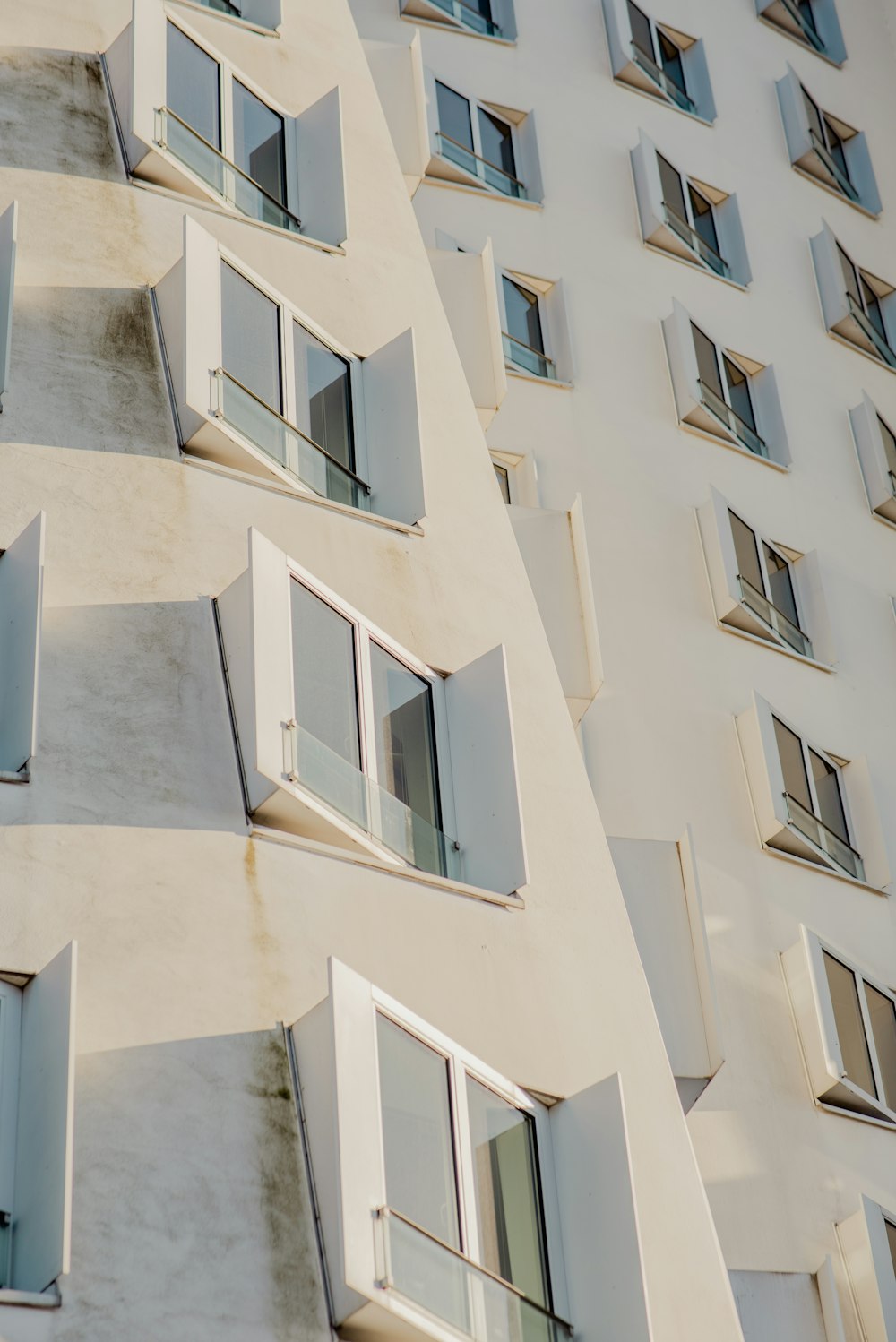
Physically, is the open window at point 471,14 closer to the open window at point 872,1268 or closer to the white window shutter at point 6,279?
the white window shutter at point 6,279

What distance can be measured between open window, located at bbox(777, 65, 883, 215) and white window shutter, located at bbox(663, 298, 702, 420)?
4433 millimetres

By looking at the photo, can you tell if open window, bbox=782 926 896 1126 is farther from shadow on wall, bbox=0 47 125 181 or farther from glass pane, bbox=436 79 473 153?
glass pane, bbox=436 79 473 153

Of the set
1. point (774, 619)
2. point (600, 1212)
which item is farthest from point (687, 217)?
point (600, 1212)

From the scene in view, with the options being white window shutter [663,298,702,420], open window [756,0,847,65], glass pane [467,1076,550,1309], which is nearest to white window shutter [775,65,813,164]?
open window [756,0,847,65]

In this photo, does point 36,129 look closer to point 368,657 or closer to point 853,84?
point 368,657

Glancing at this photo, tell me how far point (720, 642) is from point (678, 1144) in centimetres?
713

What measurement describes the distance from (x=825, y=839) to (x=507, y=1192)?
26.3 feet

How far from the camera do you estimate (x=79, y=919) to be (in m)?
7.45

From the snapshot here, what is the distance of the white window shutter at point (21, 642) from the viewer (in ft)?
25.9

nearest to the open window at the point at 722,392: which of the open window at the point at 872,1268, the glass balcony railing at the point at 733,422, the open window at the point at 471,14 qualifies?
the glass balcony railing at the point at 733,422

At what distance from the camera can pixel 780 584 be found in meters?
17.2

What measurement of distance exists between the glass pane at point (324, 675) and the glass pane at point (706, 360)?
923cm

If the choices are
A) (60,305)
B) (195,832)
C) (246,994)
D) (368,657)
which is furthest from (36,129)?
(246,994)

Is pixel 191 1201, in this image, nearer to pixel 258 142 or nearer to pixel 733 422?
pixel 258 142
